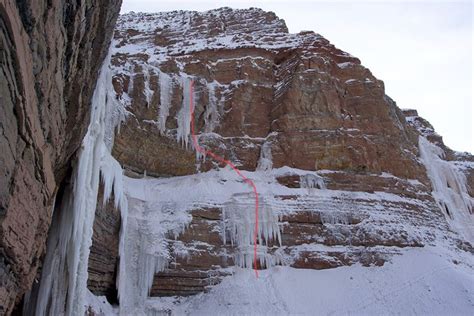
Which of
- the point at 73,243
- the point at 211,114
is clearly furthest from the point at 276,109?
the point at 73,243

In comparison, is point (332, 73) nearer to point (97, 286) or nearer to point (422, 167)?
point (422, 167)

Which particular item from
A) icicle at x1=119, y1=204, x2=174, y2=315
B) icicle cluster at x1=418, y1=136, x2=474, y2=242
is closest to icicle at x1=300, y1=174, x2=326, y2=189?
icicle at x1=119, y1=204, x2=174, y2=315

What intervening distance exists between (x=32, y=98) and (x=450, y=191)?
2530 centimetres

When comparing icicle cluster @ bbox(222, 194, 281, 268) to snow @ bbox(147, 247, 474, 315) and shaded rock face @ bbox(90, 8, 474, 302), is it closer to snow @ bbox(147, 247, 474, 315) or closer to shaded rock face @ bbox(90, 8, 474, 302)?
shaded rock face @ bbox(90, 8, 474, 302)

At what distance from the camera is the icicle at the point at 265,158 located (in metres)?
20.8

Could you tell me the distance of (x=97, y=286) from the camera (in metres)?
13.2

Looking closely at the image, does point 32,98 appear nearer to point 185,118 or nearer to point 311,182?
point 311,182

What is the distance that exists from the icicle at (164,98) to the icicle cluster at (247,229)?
518 centimetres

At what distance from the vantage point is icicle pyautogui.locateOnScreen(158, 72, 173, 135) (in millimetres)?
20436

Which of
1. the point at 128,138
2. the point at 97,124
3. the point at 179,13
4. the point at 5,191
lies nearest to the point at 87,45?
the point at 5,191

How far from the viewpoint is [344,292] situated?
15.5m

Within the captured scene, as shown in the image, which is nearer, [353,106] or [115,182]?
[115,182]

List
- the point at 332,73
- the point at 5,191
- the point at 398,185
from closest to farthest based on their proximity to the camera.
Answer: the point at 5,191 < the point at 398,185 < the point at 332,73

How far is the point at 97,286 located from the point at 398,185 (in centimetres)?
1380
